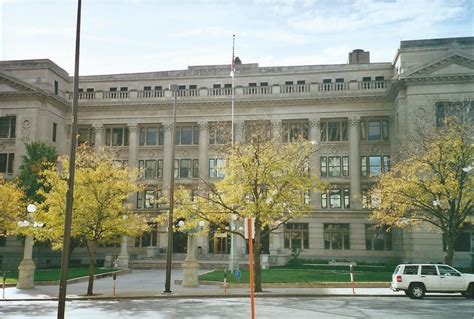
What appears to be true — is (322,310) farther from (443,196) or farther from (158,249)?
(158,249)

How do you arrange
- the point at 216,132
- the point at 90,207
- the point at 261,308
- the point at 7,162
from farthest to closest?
the point at 216,132 → the point at 7,162 → the point at 90,207 → the point at 261,308

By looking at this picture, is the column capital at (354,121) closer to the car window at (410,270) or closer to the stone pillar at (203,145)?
the stone pillar at (203,145)

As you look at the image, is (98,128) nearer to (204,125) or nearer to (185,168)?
(185,168)

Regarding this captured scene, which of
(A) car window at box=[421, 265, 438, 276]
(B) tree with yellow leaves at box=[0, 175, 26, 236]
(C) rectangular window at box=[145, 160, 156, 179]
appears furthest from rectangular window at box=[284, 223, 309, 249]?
(A) car window at box=[421, 265, 438, 276]

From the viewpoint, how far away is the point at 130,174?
31.8m

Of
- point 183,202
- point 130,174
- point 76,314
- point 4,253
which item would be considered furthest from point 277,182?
point 4,253

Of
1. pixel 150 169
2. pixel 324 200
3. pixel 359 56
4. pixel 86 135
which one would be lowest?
pixel 324 200

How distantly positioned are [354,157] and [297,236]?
416 inches

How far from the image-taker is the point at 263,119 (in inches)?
2111

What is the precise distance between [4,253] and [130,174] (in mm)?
28248

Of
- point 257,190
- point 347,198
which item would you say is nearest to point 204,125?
point 347,198

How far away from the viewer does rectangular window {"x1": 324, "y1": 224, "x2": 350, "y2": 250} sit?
53.4 metres

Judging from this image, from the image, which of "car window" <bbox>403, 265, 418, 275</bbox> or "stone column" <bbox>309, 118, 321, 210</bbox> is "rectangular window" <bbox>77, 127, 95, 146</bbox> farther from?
"car window" <bbox>403, 265, 418, 275</bbox>

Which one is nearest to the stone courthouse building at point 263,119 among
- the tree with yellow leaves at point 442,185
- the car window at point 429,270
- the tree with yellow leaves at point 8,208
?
the tree with yellow leaves at point 8,208
